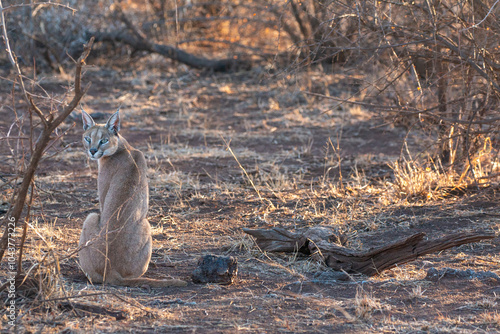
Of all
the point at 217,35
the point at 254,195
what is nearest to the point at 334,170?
the point at 254,195

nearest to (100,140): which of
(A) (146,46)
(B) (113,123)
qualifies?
(B) (113,123)

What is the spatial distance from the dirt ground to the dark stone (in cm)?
8

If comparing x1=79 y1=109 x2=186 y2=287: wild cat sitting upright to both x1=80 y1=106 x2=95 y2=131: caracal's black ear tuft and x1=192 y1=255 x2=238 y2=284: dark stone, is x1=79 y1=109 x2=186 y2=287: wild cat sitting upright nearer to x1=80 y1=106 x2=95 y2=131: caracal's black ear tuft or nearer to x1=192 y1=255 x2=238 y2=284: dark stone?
x1=80 y1=106 x2=95 y2=131: caracal's black ear tuft

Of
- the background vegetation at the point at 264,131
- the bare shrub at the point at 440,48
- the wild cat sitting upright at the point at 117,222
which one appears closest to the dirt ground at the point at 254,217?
the background vegetation at the point at 264,131

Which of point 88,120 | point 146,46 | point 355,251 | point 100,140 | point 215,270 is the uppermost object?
point 146,46

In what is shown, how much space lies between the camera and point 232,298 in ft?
12.5

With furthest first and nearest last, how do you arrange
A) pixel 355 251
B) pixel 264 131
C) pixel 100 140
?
→ pixel 264 131, pixel 355 251, pixel 100 140

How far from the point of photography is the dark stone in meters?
4.08

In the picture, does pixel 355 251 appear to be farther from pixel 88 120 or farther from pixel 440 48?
pixel 440 48

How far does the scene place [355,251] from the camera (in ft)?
14.5

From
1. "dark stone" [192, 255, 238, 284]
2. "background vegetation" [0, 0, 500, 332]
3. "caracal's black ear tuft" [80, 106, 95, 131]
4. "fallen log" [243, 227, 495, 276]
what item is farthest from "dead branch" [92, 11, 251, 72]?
"dark stone" [192, 255, 238, 284]

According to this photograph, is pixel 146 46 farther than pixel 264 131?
Yes

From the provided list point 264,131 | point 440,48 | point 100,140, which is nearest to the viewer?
point 100,140

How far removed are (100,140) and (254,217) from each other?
2.23 m
